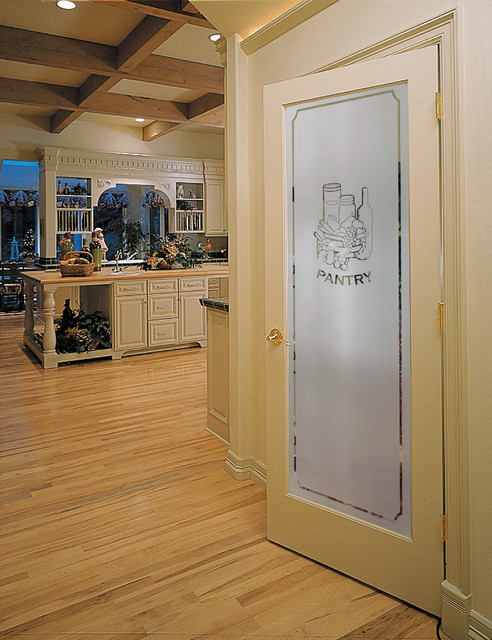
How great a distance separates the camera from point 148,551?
8.13 ft

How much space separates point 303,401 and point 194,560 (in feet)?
2.76

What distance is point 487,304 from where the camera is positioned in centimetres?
179

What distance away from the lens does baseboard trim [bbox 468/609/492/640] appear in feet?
5.97

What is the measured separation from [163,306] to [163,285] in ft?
0.85

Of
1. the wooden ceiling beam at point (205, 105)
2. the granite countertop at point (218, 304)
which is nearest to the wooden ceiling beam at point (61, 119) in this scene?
the wooden ceiling beam at point (205, 105)

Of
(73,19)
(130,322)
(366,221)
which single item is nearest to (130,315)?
(130,322)

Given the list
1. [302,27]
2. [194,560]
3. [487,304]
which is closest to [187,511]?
[194,560]

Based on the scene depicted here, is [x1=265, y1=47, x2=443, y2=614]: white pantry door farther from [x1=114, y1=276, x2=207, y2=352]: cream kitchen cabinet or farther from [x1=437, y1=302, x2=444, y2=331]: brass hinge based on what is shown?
[x1=114, y1=276, x2=207, y2=352]: cream kitchen cabinet

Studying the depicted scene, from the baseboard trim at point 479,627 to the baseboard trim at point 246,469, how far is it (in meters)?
1.39

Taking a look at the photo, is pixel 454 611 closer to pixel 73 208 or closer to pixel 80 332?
pixel 80 332

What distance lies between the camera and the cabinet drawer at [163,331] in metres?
6.70

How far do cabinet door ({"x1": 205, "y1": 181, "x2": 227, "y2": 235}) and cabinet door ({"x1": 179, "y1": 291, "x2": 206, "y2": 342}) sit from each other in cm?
291

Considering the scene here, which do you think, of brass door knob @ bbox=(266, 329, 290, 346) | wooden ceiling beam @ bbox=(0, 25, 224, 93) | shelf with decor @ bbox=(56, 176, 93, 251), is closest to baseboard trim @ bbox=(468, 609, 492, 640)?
brass door knob @ bbox=(266, 329, 290, 346)

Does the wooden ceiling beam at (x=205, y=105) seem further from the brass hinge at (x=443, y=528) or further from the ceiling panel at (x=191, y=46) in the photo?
the brass hinge at (x=443, y=528)
